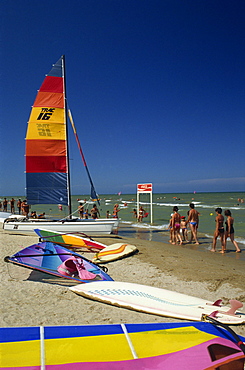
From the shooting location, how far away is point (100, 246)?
366 inches

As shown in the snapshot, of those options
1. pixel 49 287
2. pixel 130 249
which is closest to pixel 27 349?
pixel 49 287

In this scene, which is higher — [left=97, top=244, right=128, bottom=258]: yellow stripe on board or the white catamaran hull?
the white catamaran hull

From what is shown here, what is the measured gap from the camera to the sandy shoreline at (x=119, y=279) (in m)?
3.97

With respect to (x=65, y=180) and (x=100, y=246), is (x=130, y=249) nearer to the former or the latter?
(x=100, y=246)

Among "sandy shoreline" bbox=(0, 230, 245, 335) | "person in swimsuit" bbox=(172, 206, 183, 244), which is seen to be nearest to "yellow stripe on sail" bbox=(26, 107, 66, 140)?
"sandy shoreline" bbox=(0, 230, 245, 335)

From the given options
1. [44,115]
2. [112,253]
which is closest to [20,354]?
[112,253]

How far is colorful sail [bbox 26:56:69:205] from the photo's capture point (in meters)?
13.2

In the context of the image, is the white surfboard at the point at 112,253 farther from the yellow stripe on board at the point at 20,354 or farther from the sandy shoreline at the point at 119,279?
the yellow stripe on board at the point at 20,354

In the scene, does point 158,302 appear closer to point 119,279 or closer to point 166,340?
point 166,340

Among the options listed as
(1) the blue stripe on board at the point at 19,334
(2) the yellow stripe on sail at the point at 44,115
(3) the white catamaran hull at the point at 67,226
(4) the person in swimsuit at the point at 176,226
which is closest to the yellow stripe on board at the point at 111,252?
(4) the person in swimsuit at the point at 176,226

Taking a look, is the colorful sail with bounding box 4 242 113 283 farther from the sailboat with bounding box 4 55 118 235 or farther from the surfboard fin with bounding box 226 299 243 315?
the sailboat with bounding box 4 55 118 235

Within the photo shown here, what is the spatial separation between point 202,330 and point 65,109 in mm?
12490

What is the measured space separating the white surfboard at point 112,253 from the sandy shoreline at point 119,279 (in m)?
0.20

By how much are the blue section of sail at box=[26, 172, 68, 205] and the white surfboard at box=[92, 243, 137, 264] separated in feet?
19.0
